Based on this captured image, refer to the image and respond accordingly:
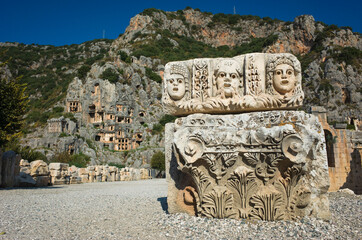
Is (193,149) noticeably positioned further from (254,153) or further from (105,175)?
(105,175)

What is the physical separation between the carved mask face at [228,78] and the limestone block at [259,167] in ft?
2.85

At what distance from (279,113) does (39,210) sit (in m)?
5.18

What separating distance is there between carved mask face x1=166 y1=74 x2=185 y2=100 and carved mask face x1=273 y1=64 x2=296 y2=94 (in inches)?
69.0

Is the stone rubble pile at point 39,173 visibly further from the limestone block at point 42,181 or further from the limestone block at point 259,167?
the limestone block at point 259,167

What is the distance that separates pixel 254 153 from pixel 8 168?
36.8ft

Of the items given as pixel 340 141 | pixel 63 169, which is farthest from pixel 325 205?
pixel 63 169

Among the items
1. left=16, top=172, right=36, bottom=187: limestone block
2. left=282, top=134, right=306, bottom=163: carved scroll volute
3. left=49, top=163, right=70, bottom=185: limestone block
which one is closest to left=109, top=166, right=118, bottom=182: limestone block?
left=49, top=163, right=70, bottom=185: limestone block

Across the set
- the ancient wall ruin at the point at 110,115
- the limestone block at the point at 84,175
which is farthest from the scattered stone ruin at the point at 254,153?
the ancient wall ruin at the point at 110,115

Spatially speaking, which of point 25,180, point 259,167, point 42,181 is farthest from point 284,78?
point 42,181

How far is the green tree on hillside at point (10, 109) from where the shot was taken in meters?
10.8

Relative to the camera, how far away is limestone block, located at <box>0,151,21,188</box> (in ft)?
34.8

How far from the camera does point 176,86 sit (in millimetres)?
4910

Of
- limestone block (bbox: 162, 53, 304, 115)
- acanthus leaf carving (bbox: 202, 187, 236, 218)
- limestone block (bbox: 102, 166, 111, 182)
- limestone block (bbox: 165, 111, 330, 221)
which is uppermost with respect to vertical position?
limestone block (bbox: 162, 53, 304, 115)

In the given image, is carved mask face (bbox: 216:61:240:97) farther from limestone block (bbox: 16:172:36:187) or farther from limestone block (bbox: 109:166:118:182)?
limestone block (bbox: 109:166:118:182)
